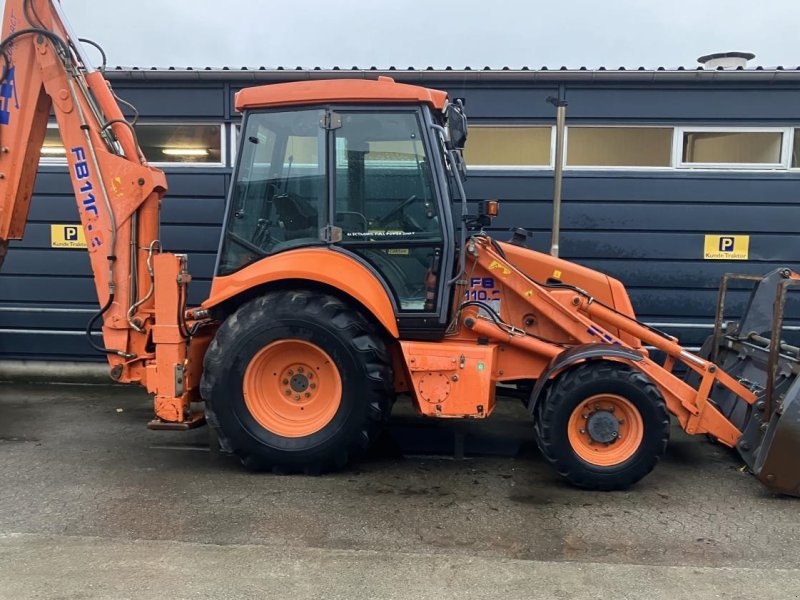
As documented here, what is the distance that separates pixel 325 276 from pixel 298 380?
32.0 inches

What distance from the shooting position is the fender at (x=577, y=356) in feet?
14.1

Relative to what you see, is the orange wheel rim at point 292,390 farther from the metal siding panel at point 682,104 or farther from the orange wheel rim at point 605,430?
the metal siding panel at point 682,104

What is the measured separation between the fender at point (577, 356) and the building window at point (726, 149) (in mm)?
3611

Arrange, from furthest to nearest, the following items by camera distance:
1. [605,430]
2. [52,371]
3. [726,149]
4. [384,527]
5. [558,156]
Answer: [52,371] → [726,149] → [558,156] → [605,430] → [384,527]

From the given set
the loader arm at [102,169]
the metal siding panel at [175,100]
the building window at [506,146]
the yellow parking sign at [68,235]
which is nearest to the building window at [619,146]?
the building window at [506,146]

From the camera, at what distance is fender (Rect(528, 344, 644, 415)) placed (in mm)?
4304

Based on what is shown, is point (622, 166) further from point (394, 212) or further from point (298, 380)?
point (298, 380)

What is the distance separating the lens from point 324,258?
174 inches

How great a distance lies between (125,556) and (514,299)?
3050 millimetres

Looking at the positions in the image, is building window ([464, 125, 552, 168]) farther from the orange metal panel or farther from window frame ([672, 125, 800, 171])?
the orange metal panel

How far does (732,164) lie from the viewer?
708 cm

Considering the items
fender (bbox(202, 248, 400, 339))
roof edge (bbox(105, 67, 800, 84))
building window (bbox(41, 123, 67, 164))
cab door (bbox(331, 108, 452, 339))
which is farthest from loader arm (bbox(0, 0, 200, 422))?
building window (bbox(41, 123, 67, 164))

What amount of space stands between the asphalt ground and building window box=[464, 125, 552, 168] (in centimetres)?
332

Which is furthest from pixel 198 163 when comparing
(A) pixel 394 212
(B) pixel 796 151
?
(B) pixel 796 151
